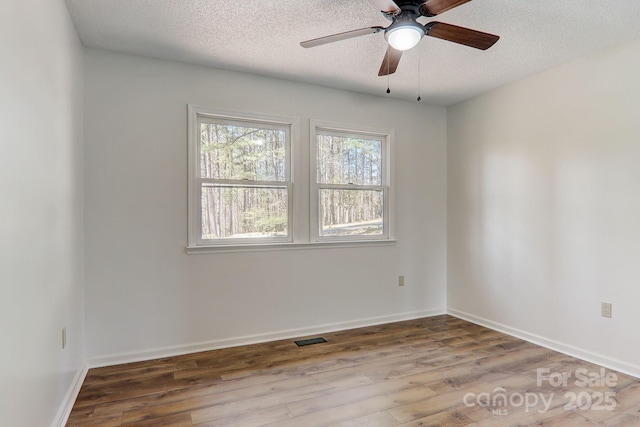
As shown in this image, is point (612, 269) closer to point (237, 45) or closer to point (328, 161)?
point (328, 161)

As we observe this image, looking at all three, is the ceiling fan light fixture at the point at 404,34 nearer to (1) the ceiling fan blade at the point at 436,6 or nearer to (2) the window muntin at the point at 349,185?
(1) the ceiling fan blade at the point at 436,6

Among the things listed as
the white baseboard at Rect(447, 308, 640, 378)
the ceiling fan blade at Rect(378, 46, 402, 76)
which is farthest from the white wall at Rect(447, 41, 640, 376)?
the ceiling fan blade at Rect(378, 46, 402, 76)

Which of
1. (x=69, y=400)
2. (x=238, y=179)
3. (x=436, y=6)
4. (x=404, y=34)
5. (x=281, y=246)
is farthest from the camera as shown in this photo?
(x=281, y=246)

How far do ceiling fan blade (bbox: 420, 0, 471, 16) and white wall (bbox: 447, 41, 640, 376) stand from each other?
1868 mm

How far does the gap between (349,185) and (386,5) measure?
7.03ft

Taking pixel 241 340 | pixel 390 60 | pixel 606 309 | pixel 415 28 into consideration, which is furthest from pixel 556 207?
pixel 241 340

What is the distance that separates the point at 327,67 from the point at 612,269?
9.40 ft

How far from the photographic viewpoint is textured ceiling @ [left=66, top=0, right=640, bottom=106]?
7.50 ft

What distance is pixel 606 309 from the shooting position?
113 inches

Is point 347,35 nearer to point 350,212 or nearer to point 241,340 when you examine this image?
point 350,212

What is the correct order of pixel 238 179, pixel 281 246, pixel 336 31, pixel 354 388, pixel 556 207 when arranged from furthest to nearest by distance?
pixel 281 246, pixel 238 179, pixel 556 207, pixel 336 31, pixel 354 388

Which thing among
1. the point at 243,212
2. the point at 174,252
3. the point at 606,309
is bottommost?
the point at 606,309

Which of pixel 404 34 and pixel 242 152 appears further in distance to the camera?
pixel 242 152

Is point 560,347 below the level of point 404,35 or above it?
below
